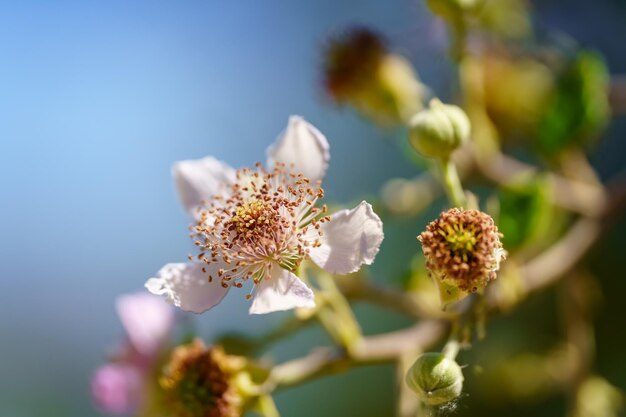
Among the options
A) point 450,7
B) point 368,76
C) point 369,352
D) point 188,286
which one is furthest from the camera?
point 368,76

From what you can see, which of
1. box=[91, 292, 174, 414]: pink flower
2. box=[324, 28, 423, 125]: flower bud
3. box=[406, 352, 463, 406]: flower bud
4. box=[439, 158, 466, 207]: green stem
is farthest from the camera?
box=[324, 28, 423, 125]: flower bud

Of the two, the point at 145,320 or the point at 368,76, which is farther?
the point at 368,76

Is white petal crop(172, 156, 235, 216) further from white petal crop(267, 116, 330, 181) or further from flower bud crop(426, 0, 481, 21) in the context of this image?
flower bud crop(426, 0, 481, 21)

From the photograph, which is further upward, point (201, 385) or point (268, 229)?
point (268, 229)

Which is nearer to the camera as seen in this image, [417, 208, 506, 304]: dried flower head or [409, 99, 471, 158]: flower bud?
[417, 208, 506, 304]: dried flower head

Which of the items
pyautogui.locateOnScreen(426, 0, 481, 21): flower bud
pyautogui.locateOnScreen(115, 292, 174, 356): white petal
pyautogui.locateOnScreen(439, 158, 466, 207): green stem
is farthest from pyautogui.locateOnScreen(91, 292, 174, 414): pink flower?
pyautogui.locateOnScreen(426, 0, 481, 21): flower bud

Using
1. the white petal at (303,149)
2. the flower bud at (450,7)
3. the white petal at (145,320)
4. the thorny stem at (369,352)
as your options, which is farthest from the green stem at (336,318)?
the flower bud at (450,7)

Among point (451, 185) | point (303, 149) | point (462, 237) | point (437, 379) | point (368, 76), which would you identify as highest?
point (368, 76)

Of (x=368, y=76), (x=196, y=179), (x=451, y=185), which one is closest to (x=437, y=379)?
(x=451, y=185)

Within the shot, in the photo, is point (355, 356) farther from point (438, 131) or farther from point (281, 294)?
point (438, 131)
